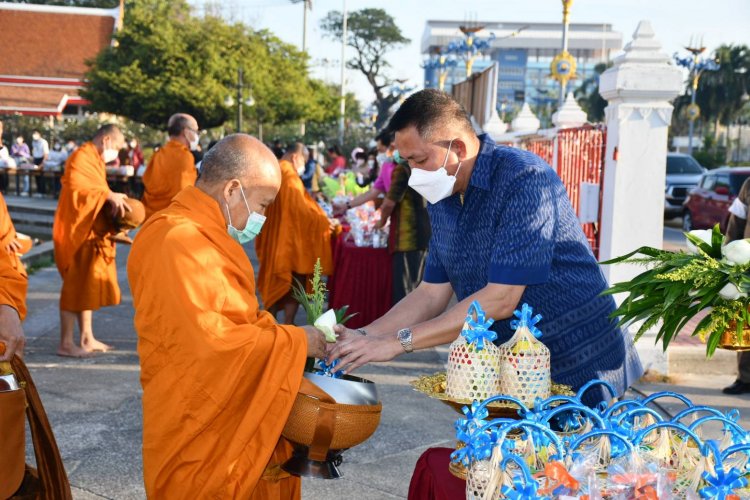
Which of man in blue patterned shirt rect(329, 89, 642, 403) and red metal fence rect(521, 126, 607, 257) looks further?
red metal fence rect(521, 126, 607, 257)

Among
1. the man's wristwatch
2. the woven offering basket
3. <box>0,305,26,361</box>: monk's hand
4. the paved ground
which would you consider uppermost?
the man's wristwatch

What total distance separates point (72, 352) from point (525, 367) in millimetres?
5363

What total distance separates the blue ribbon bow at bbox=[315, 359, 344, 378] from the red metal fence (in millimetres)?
4435

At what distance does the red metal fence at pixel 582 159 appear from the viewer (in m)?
6.89

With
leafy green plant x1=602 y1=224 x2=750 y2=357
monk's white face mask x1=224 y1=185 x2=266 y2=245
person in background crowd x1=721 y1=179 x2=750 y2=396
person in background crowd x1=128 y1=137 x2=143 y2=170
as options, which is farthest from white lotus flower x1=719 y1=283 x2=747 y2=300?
person in background crowd x1=128 y1=137 x2=143 y2=170

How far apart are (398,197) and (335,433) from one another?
4.98 m

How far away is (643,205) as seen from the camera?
6355 millimetres

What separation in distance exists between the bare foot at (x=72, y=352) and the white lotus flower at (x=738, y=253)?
580cm

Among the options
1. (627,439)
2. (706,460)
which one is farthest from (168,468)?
(706,460)

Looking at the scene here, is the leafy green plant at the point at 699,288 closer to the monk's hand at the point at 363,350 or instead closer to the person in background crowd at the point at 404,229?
the monk's hand at the point at 363,350

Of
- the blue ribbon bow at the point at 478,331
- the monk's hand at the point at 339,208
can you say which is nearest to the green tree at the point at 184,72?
the monk's hand at the point at 339,208

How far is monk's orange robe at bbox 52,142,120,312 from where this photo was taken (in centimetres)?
685

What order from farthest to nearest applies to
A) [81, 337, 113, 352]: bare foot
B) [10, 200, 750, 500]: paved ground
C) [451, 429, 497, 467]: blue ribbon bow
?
[81, 337, 113, 352]: bare foot
[10, 200, 750, 500]: paved ground
[451, 429, 497, 467]: blue ribbon bow

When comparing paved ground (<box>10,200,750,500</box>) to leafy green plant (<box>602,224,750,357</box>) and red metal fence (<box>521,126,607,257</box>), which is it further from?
leafy green plant (<box>602,224,750,357</box>)
